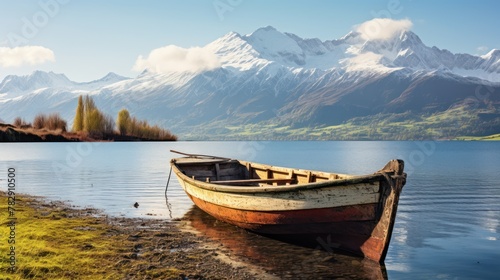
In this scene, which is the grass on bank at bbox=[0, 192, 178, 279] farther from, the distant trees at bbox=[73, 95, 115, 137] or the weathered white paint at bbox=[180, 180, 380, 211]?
the distant trees at bbox=[73, 95, 115, 137]

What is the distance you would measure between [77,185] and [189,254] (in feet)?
96.0

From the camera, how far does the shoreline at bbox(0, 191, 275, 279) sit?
14.3 m

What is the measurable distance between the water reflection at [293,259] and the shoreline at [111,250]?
24.4 inches

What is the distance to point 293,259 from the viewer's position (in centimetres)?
1675

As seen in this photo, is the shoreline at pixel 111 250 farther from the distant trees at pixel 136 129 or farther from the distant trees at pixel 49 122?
the distant trees at pixel 136 129

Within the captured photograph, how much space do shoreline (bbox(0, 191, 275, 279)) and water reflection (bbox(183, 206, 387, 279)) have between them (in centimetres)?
62

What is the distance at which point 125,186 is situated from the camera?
138 feet

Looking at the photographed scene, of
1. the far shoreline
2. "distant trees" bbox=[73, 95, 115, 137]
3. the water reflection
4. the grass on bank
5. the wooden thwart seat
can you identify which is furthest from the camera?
"distant trees" bbox=[73, 95, 115, 137]

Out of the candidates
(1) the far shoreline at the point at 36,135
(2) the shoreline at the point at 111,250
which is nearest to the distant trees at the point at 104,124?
(1) the far shoreline at the point at 36,135

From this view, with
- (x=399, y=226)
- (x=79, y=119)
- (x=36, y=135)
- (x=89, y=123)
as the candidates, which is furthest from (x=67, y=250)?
(x=79, y=119)

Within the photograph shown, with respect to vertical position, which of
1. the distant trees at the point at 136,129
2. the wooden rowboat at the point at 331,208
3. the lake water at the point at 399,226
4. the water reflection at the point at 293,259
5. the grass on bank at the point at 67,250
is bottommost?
the lake water at the point at 399,226

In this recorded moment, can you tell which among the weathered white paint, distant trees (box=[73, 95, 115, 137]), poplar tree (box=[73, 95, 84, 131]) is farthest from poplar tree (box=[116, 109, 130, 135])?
the weathered white paint

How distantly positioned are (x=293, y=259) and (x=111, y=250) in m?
6.60

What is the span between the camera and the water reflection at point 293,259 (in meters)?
15.2
